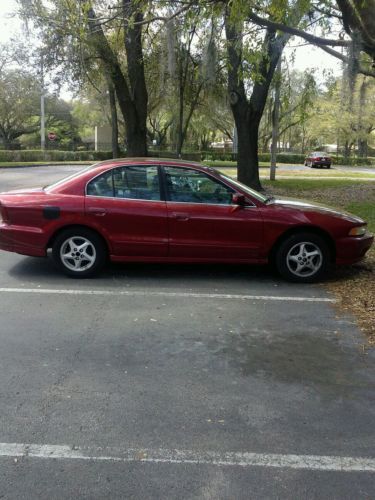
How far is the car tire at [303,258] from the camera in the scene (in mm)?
6500

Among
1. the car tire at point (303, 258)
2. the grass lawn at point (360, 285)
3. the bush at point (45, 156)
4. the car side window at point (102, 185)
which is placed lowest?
the grass lawn at point (360, 285)

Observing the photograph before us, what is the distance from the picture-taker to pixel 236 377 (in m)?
3.98

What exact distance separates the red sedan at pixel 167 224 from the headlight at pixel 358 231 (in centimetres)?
2

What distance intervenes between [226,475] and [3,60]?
48395 millimetres

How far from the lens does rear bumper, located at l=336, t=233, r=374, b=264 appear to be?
21.4 ft

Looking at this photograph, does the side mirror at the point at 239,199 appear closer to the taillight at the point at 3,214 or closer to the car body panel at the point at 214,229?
the car body panel at the point at 214,229

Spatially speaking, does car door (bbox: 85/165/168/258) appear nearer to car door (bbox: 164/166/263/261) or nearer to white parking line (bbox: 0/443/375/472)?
car door (bbox: 164/166/263/261)

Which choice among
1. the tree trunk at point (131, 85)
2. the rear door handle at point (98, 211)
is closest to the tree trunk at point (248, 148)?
the tree trunk at point (131, 85)

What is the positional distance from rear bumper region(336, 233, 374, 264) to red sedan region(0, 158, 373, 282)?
13 mm

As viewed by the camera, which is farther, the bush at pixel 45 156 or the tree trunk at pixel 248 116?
the bush at pixel 45 156

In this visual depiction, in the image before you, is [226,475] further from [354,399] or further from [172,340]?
[172,340]

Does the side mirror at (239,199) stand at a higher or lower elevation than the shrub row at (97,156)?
lower

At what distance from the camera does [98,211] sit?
640 centimetres

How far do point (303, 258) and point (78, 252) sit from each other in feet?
9.29
